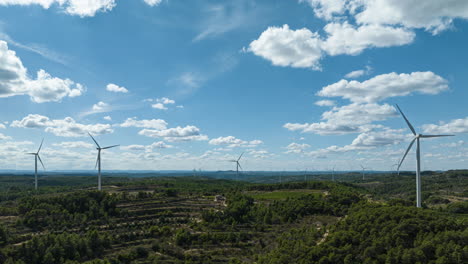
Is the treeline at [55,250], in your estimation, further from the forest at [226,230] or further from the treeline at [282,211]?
the treeline at [282,211]

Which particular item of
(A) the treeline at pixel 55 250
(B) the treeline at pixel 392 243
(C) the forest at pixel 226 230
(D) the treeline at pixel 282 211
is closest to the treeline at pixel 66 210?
(C) the forest at pixel 226 230

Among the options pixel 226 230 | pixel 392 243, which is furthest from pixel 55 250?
pixel 392 243

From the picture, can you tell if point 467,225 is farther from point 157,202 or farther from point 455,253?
point 157,202

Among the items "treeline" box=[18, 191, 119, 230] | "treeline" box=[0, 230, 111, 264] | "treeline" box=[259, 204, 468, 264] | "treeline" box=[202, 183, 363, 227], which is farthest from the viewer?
"treeline" box=[202, 183, 363, 227]

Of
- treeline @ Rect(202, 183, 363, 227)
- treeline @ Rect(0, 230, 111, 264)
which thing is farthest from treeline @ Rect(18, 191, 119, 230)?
treeline @ Rect(202, 183, 363, 227)

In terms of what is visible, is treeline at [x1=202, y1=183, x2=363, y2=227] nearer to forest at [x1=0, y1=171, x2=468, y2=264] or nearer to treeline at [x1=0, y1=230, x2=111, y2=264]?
forest at [x1=0, y1=171, x2=468, y2=264]

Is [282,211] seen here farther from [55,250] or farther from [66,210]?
[66,210]
